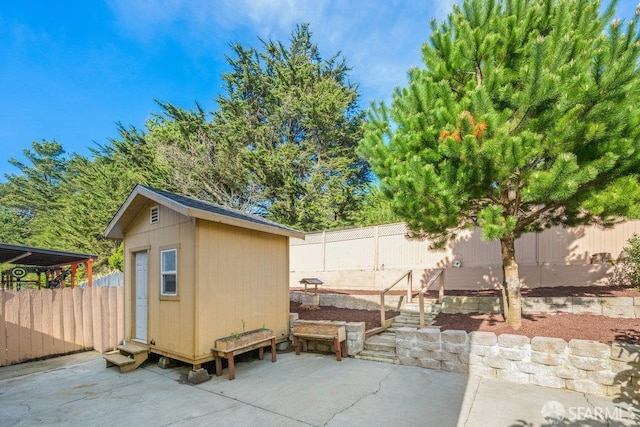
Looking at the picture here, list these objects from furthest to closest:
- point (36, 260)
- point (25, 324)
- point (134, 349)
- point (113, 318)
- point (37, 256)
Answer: point (36, 260) < point (37, 256) < point (113, 318) < point (25, 324) < point (134, 349)

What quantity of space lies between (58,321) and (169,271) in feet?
11.1

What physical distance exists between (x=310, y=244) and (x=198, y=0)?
9.47 metres

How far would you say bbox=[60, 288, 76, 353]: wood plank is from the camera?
6.93 meters

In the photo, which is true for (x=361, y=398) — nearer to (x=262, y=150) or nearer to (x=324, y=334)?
(x=324, y=334)

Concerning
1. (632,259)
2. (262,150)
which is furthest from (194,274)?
(262,150)

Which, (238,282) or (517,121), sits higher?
(517,121)

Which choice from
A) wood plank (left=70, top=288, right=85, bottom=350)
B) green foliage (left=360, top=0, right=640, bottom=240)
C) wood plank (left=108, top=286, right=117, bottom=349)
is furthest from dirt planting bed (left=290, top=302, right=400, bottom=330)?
wood plank (left=70, top=288, right=85, bottom=350)

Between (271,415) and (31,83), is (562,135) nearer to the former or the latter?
(271,415)

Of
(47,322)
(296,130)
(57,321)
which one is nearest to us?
(47,322)

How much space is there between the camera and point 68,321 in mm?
7012

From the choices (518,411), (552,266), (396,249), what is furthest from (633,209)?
(396,249)

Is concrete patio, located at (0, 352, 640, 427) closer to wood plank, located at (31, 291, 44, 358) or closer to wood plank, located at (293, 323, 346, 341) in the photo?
wood plank, located at (293, 323, 346, 341)

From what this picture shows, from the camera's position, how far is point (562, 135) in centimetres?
400

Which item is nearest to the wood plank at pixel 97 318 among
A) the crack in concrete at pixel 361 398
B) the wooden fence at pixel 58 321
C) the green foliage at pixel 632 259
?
the wooden fence at pixel 58 321
